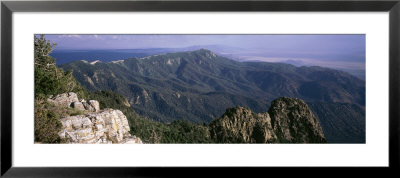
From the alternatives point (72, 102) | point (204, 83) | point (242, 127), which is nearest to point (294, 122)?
point (242, 127)

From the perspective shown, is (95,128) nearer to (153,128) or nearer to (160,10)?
(153,128)

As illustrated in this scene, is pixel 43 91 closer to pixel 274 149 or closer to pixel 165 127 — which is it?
pixel 165 127

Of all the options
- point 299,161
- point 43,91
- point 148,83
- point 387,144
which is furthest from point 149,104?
point 387,144

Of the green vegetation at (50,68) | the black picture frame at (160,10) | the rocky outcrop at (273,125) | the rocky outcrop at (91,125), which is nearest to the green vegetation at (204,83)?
the rocky outcrop at (273,125)

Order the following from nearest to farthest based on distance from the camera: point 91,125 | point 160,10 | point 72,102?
point 160,10 → point 91,125 → point 72,102

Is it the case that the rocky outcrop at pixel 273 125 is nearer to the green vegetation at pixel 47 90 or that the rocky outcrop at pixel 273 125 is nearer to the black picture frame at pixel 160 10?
the green vegetation at pixel 47 90

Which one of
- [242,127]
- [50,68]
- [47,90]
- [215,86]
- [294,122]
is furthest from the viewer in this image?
[215,86]

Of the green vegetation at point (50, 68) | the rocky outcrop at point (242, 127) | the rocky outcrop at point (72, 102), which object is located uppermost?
the green vegetation at point (50, 68)
